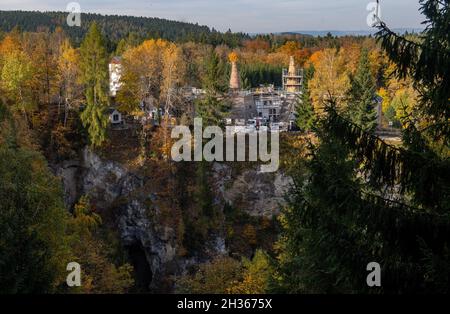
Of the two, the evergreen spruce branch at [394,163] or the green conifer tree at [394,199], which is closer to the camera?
the green conifer tree at [394,199]

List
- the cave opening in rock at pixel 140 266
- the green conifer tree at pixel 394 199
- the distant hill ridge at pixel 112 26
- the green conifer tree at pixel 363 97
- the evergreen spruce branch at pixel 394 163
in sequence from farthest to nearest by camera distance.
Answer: the distant hill ridge at pixel 112 26
the green conifer tree at pixel 363 97
the cave opening in rock at pixel 140 266
the evergreen spruce branch at pixel 394 163
the green conifer tree at pixel 394 199

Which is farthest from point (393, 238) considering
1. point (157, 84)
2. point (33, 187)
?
point (157, 84)

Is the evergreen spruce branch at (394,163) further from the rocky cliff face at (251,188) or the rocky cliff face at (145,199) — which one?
the rocky cliff face at (251,188)
